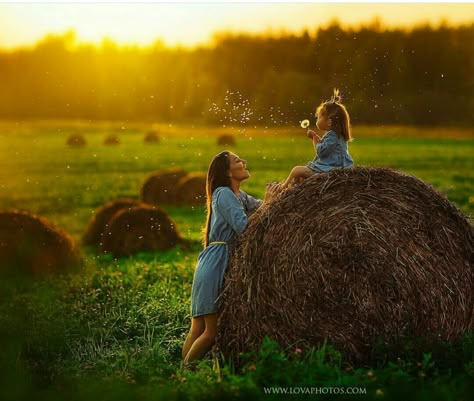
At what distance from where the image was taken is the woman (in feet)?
25.4

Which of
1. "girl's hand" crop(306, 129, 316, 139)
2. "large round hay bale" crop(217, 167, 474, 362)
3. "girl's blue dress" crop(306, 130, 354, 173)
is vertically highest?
"girl's hand" crop(306, 129, 316, 139)

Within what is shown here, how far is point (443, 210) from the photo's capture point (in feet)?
25.2

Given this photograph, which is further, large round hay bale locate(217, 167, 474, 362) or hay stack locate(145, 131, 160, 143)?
hay stack locate(145, 131, 160, 143)

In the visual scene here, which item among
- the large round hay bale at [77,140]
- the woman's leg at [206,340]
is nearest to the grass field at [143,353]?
the woman's leg at [206,340]

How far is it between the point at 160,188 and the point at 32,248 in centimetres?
861

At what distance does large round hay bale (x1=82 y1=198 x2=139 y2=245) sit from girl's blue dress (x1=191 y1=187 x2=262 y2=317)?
26.0 ft

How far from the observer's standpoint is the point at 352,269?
725 centimetres

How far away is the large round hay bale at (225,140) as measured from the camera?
3222 cm

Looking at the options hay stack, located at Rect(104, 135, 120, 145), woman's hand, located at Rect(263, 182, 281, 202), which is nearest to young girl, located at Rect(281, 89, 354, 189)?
woman's hand, located at Rect(263, 182, 281, 202)

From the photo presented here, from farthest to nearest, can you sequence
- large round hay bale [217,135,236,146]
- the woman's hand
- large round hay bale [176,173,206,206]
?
large round hay bale [217,135,236,146]
large round hay bale [176,173,206,206]
the woman's hand

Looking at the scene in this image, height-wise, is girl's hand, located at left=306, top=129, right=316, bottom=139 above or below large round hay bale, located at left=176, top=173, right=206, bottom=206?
above

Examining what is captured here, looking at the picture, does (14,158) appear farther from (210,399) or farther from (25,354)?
(210,399)

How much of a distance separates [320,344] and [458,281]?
4.26 feet

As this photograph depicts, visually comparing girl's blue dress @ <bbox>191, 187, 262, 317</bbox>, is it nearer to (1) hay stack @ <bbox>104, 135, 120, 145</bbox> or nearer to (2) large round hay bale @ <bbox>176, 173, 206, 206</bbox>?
(2) large round hay bale @ <bbox>176, 173, 206, 206</bbox>
